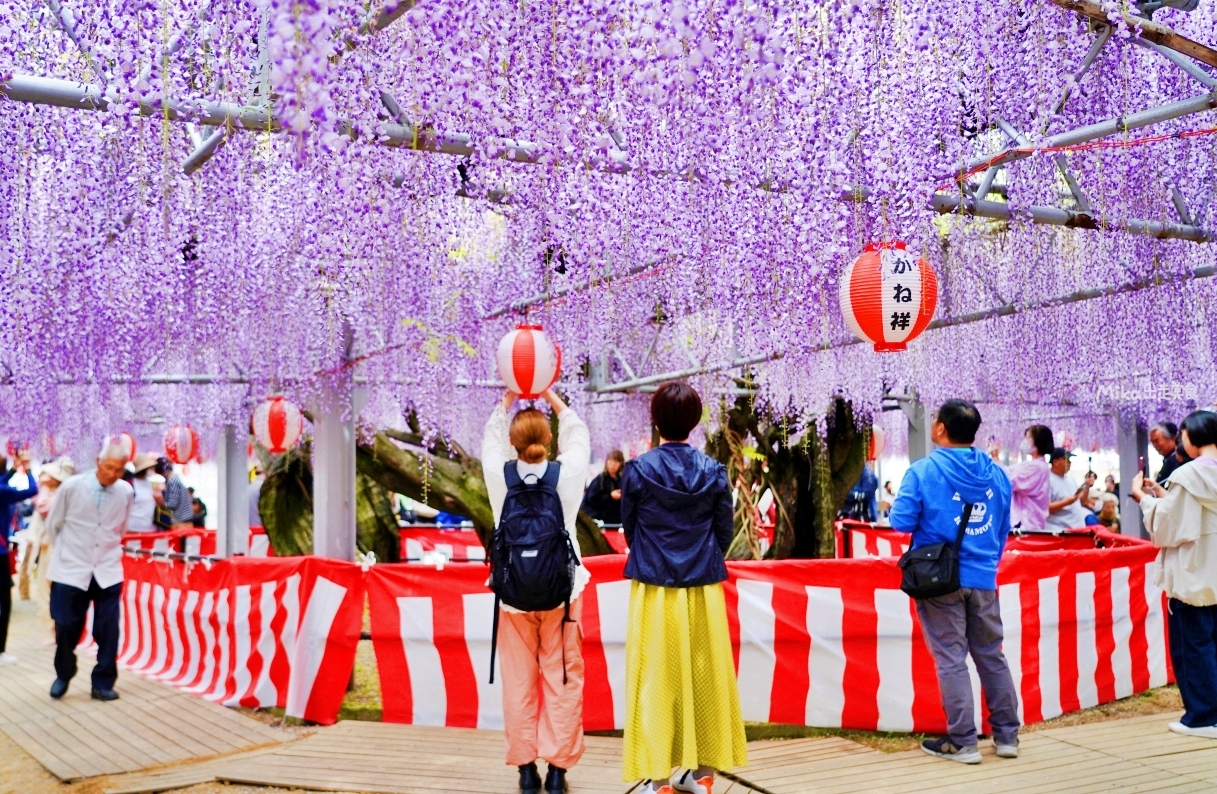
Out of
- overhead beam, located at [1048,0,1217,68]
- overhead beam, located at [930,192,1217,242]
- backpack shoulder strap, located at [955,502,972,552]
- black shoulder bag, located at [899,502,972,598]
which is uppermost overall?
overhead beam, located at [1048,0,1217,68]

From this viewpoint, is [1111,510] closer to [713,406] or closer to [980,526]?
[713,406]

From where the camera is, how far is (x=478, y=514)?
6926mm

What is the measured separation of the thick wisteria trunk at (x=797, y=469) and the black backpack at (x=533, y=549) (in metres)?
4.04

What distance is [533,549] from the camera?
3.24 m

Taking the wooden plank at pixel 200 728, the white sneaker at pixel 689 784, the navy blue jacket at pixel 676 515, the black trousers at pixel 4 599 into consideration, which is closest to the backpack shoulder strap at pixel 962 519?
the navy blue jacket at pixel 676 515

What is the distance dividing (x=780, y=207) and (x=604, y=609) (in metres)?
1.92

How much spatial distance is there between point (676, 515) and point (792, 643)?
4.38 feet

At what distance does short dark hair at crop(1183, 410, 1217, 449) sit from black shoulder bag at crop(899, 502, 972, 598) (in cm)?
111

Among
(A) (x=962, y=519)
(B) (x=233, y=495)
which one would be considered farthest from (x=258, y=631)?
(B) (x=233, y=495)

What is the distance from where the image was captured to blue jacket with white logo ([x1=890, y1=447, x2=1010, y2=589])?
146 inches

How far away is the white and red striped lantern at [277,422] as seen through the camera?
24.1 feet

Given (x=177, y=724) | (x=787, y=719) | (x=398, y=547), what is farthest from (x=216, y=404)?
(x=787, y=719)

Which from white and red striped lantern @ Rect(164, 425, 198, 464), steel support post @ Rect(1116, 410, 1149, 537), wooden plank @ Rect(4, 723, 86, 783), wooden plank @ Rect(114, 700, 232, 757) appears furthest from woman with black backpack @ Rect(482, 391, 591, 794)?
white and red striped lantern @ Rect(164, 425, 198, 464)

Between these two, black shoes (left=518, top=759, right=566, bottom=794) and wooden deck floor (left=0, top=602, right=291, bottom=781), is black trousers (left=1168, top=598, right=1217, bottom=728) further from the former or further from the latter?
wooden deck floor (left=0, top=602, right=291, bottom=781)
